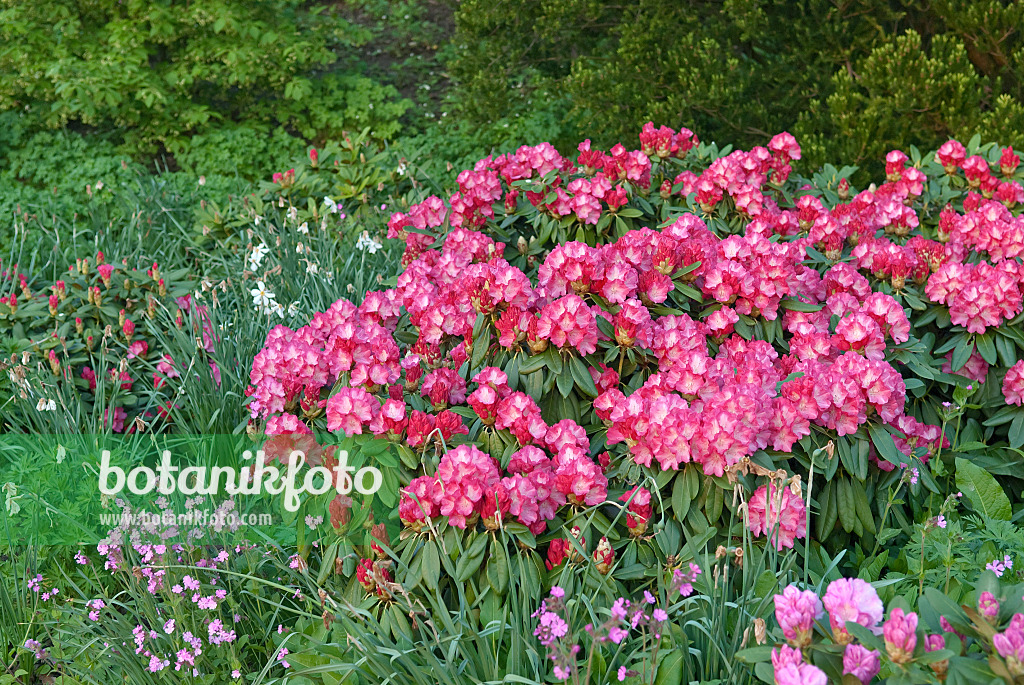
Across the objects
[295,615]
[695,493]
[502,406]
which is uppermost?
[502,406]

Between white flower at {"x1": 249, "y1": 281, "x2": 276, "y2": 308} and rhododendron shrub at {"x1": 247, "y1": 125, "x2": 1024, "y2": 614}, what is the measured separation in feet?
2.31

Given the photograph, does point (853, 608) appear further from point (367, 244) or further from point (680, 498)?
point (367, 244)

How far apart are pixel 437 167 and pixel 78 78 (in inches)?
91.6

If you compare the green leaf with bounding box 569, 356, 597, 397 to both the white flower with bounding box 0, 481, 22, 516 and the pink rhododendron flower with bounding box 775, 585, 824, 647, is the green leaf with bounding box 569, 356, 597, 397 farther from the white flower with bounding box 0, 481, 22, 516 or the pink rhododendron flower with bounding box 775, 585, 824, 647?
the white flower with bounding box 0, 481, 22, 516

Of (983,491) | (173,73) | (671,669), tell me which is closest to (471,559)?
(671,669)

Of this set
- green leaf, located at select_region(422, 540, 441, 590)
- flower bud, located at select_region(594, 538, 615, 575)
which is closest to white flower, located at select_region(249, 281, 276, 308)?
green leaf, located at select_region(422, 540, 441, 590)

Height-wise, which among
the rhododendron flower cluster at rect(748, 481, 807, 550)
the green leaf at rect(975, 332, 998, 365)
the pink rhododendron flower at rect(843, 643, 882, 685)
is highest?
the pink rhododendron flower at rect(843, 643, 882, 685)

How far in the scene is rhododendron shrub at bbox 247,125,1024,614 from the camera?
1851 millimetres

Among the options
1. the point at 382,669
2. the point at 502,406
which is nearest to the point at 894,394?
the point at 502,406

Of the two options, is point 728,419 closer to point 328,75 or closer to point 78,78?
point 78,78

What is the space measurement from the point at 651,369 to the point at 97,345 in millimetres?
2379

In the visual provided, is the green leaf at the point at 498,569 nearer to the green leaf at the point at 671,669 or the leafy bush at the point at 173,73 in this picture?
the green leaf at the point at 671,669

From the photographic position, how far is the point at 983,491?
221 centimetres

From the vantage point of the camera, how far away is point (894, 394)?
6.49 feet
